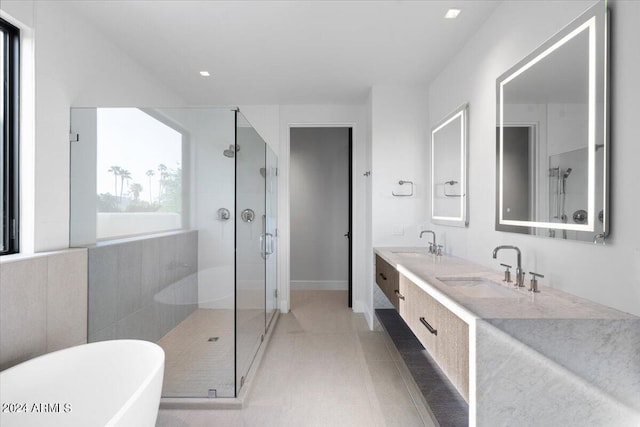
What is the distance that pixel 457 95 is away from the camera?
2662mm

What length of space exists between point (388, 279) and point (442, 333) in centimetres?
117

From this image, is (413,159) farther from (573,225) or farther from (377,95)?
(573,225)

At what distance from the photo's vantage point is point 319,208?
5211 mm

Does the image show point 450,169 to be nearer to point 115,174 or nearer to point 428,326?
point 428,326

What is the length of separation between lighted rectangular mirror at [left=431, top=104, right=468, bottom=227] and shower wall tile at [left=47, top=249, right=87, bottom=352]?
2612mm

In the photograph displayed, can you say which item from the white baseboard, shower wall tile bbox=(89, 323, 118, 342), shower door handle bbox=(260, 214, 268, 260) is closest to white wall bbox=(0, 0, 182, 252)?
shower wall tile bbox=(89, 323, 118, 342)

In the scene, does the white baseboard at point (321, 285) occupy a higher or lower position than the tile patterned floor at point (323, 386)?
higher

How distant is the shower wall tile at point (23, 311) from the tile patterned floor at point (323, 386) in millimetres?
799

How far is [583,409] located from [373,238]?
2.32 m

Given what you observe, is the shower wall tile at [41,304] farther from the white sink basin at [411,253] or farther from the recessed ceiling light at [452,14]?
the recessed ceiling light at [452,14]

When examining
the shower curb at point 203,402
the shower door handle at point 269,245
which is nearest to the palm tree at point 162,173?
the shower door handle at point 269,245

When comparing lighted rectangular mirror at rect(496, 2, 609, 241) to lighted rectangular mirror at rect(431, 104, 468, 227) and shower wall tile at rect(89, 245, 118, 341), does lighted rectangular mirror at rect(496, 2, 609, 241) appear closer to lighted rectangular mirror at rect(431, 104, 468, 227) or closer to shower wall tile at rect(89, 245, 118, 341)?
lighted rectangular mirror at rect(431, 104, 468, 227)

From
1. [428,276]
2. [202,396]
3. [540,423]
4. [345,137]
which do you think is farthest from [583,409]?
[345,137]

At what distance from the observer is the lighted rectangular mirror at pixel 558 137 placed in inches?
51.0
